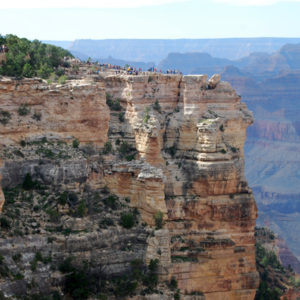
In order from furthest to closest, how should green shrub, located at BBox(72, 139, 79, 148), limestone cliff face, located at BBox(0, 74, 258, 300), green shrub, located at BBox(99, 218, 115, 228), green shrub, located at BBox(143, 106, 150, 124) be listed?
green shrub, located at BBox(143, 106, 150, 124) → green shrub, located at BBox(72, 139, 79, 148) → limestone cliff face, located at BBox(0, 74, 258, 300) → green shrub, located at BBox(99, 218, 115, 228)

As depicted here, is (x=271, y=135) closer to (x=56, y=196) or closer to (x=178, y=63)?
(x=178, y=63)

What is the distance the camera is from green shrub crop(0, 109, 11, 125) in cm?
4497

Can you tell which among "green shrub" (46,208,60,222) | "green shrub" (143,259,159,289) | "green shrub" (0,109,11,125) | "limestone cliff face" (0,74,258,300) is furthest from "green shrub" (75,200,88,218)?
"green shrub" (0,109,11,125)

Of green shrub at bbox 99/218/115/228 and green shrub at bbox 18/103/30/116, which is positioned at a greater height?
green shrub at bbox 18/103/30/116

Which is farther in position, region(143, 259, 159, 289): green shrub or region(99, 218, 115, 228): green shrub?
region(99, 218, 115, 228): green shrub

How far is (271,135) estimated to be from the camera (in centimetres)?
14375

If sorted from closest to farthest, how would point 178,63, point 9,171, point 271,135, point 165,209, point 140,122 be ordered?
point 9,171
point 165,209
point 140,122
point 271,135
point 178,63

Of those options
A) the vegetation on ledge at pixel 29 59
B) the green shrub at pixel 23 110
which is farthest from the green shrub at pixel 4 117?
the vegetation on ledge at pixel 29 59

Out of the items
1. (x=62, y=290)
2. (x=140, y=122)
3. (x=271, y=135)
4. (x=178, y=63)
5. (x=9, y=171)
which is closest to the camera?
(x=62, y=290)

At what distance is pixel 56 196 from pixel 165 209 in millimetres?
6159

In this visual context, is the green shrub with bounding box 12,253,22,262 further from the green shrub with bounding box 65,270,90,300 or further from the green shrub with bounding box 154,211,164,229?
the green shrub with bounding box 154,211,164,229

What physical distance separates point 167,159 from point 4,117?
10574mm

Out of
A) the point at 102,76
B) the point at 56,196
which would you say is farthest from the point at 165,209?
the point at 102,76

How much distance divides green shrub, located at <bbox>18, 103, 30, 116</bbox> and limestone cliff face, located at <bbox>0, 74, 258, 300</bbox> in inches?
5.1
